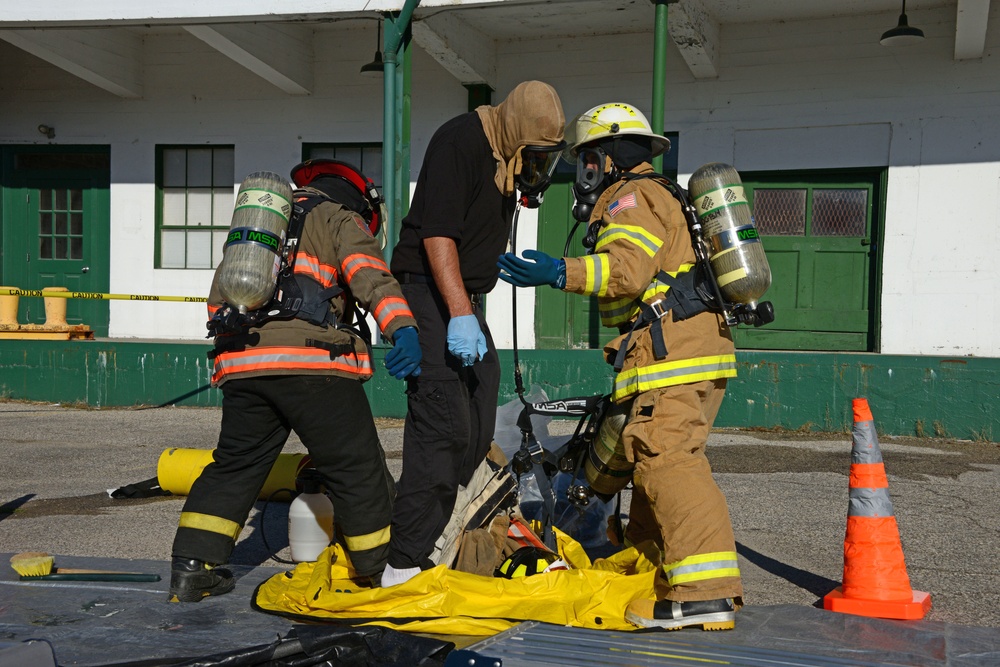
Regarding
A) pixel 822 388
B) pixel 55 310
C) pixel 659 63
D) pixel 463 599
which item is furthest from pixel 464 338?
pixel 55 310

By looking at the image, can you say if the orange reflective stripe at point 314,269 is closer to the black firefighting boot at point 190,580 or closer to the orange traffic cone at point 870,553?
the black firefighting boot at point 190,580

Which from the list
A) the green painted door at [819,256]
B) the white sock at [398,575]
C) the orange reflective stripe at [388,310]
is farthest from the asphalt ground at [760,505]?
the green painted door at [819,256]

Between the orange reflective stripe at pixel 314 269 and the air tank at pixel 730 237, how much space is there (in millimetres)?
1449

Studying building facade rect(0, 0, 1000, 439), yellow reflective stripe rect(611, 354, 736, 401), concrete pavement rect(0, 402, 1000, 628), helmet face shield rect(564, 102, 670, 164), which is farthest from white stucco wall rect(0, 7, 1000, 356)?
yellow reflective stripe rect(611, 354, 736, 401)

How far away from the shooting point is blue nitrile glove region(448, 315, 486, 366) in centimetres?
359

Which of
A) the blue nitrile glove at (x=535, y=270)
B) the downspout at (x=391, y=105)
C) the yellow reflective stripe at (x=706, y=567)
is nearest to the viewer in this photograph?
the yellow reflective stripe at (x=706, y=567)

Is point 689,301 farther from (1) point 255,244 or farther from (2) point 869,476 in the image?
(1) point 255,244

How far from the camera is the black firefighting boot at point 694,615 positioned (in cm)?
327

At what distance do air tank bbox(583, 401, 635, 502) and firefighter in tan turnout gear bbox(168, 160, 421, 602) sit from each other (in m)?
0.89

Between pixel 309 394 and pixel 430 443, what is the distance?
49 cm

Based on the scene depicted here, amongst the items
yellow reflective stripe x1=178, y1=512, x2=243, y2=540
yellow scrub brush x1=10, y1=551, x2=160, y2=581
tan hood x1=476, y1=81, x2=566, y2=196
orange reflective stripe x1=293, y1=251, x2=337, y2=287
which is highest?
tan hood x1=476, y1=81, x2=566, y2=196

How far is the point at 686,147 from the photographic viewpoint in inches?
437

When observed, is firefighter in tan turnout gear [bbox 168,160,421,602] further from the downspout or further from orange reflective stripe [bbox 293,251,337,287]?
the downspout

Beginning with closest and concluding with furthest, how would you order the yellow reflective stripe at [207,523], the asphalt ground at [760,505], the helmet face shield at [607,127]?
the yellow reflective stripe at [207,523] < the helmet face shield at [607,127] < the asphalt ground at [760,505]
